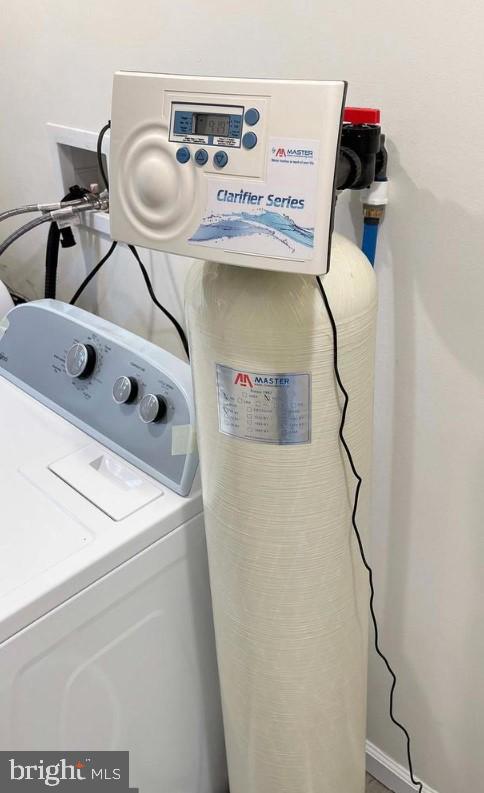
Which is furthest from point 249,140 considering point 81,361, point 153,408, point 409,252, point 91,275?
point 91,275

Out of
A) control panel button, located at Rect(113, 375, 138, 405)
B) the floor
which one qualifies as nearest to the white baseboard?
the floor

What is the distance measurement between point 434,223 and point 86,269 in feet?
2.72

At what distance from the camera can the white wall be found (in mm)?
705

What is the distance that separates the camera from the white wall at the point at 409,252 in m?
0.71

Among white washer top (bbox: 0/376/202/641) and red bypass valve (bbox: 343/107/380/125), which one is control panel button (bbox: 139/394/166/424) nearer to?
white washer top (bbox: 0/376/202/641)

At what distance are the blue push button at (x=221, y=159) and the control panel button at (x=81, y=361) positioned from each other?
0.52 m

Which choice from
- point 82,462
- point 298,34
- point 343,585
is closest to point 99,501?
point 82,462

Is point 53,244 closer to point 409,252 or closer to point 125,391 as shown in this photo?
point 125,391

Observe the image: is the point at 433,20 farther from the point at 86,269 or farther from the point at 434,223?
the point at 86,269

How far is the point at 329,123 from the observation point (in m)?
0.49

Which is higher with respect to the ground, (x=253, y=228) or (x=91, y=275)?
(x=253, y=228)

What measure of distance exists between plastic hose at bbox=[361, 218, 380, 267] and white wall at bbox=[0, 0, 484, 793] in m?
0.03

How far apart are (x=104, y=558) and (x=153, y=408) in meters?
0.22

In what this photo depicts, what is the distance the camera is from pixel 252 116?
0.51 meters
